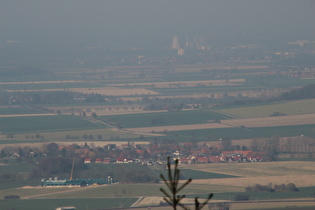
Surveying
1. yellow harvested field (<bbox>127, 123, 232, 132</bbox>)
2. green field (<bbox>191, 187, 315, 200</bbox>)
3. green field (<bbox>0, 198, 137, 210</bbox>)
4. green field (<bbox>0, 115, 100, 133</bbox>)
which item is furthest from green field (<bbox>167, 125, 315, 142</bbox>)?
green field (<bbox>0, 198, 137, 210</bbox>)

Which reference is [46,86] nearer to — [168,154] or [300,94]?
[300,94]

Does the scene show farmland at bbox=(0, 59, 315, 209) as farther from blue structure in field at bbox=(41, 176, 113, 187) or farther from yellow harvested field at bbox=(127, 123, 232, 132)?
blue structure in field at bbox=(41, 176, 113, 187)

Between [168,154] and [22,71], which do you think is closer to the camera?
[168,154]

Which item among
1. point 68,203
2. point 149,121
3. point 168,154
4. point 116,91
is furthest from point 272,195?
point 116,91

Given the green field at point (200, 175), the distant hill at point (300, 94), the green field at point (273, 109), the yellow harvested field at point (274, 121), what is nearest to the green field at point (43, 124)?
the yellow harvested field at point (274, 121)

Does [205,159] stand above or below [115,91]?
below

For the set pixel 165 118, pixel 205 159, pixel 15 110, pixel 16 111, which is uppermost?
pixel 15 110
